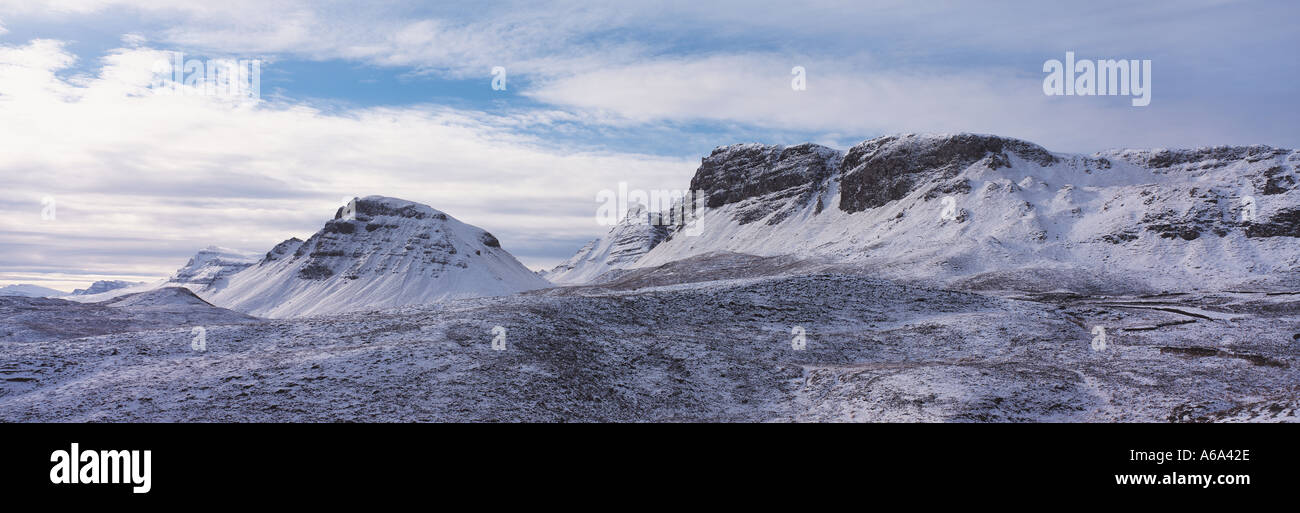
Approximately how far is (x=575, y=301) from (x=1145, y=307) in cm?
4454

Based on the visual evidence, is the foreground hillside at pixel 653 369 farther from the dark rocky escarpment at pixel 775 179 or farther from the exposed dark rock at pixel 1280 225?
the dark rocky escarpment at pixel 775 179

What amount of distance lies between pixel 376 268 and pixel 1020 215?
391ft

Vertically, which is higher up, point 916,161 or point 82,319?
point 916,161

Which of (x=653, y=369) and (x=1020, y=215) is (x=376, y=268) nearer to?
(x=1020, y=215)

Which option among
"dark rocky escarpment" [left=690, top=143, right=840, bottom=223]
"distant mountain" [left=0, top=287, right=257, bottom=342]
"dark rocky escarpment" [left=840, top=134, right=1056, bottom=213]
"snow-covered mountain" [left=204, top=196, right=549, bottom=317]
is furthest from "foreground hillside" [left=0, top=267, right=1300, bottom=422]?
"dark rocky escarpment" [left=690, top=143, right=840, bottom=223]

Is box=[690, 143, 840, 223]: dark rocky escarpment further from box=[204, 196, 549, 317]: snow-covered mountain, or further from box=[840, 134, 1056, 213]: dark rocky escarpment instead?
box=[204, 196, 549, 317]: snow-covered mountain

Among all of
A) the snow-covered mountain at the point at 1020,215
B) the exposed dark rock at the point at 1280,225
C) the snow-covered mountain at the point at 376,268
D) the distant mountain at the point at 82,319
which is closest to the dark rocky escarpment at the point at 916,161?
the snow-covered mountain at the point at 1020,215

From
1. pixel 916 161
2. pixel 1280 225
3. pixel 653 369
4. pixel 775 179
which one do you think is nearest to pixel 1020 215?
pixel 1280 225

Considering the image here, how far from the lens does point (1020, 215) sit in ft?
383

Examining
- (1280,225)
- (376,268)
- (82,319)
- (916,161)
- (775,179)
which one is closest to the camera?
(82,319)

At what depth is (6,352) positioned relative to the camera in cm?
2767
